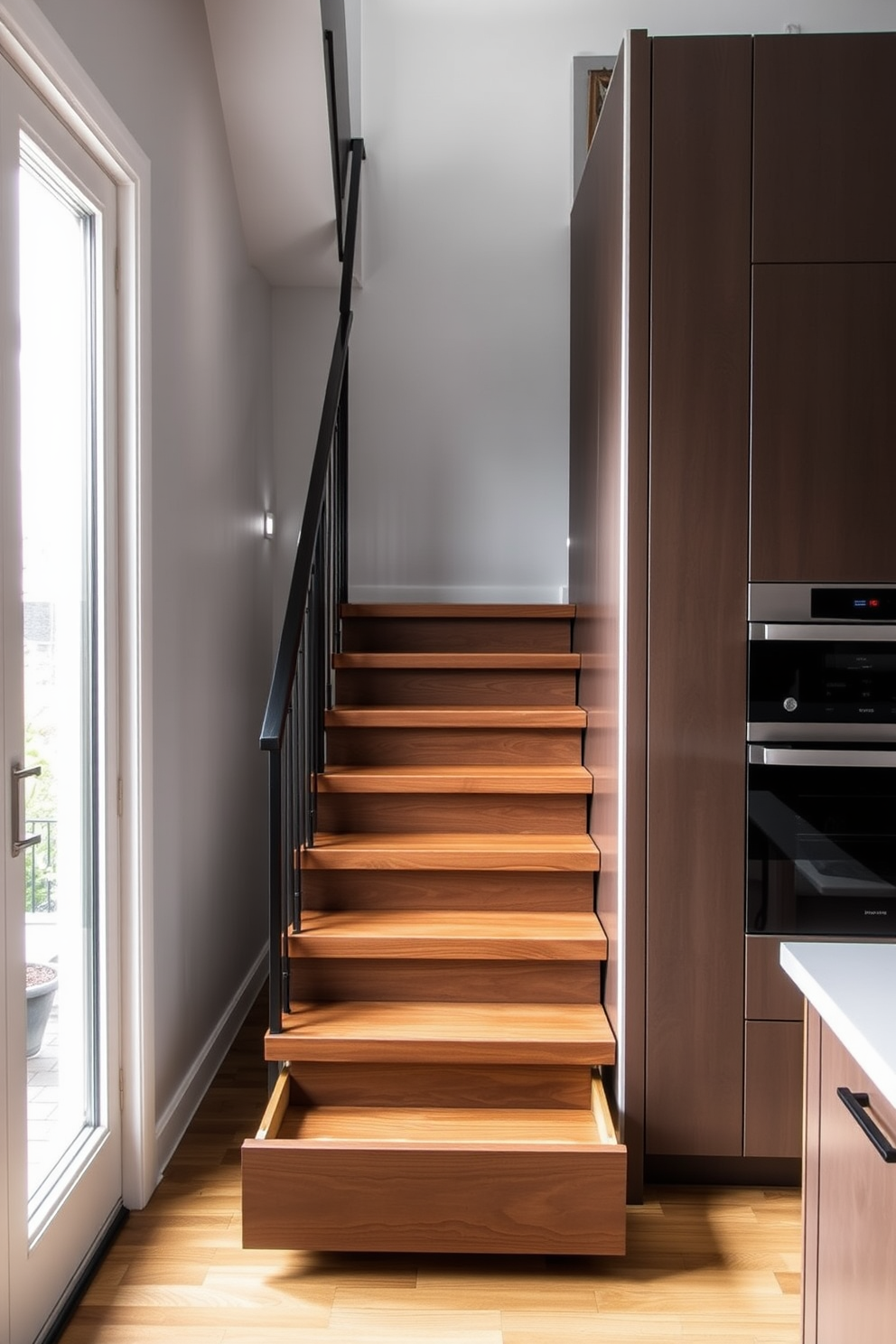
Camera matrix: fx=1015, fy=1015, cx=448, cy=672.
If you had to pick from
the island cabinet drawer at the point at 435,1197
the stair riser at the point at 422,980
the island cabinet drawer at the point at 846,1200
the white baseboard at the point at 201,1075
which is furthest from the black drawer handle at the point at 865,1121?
the white baseboard at the point at 201,1075

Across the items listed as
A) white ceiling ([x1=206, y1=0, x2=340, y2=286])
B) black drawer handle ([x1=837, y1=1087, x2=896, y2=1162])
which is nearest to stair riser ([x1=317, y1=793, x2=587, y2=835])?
black drawer handle ([x1=837, y1=1087, x2=896, y2=1162])

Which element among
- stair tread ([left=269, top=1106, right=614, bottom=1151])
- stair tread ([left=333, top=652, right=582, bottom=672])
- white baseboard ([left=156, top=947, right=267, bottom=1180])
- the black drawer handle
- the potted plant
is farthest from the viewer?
stair tread ([left=333, top=652, right=582, bottom=672])

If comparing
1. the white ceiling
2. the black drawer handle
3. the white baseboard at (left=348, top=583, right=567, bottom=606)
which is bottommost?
the black drawer handle

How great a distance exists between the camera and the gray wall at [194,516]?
2.44m

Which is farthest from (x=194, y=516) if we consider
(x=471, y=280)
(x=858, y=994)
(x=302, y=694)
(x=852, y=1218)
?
(x=852, y=1218)

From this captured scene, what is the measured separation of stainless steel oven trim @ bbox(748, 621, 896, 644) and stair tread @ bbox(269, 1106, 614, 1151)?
1.17m

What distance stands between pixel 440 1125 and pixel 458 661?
151 cm

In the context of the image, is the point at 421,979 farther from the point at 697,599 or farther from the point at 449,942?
the point at 697,599

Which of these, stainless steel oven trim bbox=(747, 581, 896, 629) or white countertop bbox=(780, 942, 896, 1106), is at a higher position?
stainless steel oven trim bbox=(747, 581, 896, 629)

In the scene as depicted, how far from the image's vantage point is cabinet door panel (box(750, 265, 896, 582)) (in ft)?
7.69

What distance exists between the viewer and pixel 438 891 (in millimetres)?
2795

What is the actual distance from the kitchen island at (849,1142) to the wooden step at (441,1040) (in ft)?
3.39

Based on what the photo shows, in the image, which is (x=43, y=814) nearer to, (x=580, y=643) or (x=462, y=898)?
(x=462, y=898)

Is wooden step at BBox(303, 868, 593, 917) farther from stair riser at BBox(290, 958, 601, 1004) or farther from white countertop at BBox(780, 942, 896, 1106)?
white countertop at BBox(780, 942, 896, 1106)
